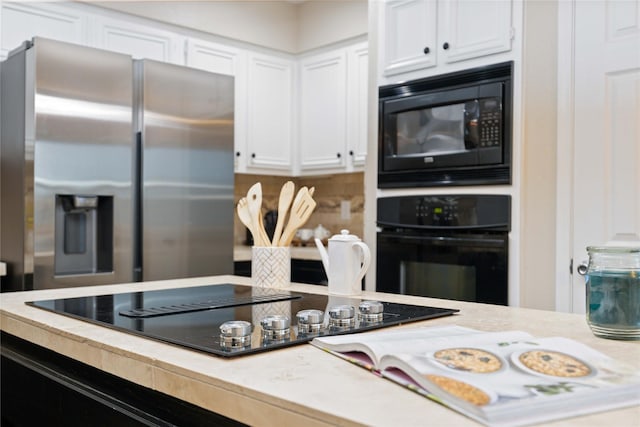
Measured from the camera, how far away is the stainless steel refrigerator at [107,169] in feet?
8.57

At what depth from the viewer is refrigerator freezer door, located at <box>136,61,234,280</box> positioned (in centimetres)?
297

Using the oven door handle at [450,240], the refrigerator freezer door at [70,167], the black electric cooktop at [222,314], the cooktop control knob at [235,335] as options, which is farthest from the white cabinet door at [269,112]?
the cooktop control knob at [235,335]

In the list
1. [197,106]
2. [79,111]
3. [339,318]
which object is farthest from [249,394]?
[197,106]

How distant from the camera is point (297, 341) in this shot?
950mm

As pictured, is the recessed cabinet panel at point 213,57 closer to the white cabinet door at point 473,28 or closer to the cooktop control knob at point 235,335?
the white cabinet door at point 473,28

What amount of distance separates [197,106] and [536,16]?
1.72 m

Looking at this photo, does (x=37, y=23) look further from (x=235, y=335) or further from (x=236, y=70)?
(x=235, y=335)

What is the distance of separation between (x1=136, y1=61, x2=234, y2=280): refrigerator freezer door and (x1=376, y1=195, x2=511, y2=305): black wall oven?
0.94m

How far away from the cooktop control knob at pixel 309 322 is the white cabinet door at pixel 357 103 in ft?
9.08

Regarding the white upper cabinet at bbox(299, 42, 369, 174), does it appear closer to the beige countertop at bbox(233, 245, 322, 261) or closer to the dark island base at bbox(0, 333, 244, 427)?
the beige countertop at bbox(233, 245, 322, 261)

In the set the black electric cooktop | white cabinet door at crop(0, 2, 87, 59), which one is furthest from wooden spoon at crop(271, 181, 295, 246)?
white cabinet door at crop(0, 2, 87, 59)

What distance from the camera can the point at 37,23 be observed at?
3.07 meters

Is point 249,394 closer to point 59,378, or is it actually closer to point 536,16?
point 59,378

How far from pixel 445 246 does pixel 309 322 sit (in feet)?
5.38
